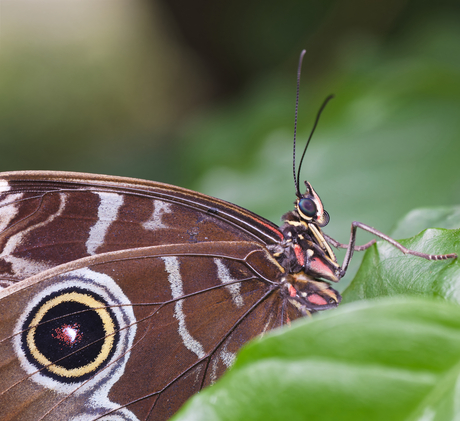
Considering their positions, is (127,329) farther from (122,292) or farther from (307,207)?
(307,207)

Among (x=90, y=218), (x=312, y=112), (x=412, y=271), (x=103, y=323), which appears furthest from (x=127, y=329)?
(x=312, y=112)

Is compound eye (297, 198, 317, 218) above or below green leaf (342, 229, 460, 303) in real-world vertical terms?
above

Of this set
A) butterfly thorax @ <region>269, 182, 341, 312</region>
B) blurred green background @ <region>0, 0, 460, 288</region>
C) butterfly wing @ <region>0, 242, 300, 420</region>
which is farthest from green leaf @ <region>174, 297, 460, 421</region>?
blurred green background @ <region>0, 0, 460, 288</region>

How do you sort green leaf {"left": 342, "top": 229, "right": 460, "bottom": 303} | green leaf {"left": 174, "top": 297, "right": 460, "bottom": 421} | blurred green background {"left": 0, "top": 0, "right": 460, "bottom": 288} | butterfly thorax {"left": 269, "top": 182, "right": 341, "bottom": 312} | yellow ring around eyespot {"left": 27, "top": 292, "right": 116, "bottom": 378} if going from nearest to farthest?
1. green leaf {"left": 174, "top": 297, "right": 460, "bottom": 421}
2. green leaf {"left": 342, "top": 229, "right": 460, "bottom": 303}
3. yellow ring around eyespot {"left": 27, "top": 292, "right": 116, "bottom": 378}
4. butterfly thorax {"left": 269, "top": 182, "right": 341, "bottom": 312}
5. blurred green background {"left": 0, "top": 0, "right": 460, "bottom": 288}

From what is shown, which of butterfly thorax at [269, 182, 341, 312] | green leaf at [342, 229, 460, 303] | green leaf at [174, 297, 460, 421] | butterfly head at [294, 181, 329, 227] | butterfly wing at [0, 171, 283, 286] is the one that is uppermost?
butterfly wing at [0, 171, 283, 286]

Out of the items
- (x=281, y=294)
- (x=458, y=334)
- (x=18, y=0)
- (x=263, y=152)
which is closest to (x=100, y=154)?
(x=263, y=152)

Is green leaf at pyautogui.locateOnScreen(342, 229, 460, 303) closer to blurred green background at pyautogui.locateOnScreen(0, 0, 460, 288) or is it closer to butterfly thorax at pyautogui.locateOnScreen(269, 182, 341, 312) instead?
butterfly thorax at pyautogui.locateOnScreen(269, 182, 341, 312)

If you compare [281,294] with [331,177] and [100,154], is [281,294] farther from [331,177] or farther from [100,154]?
[100,154]
